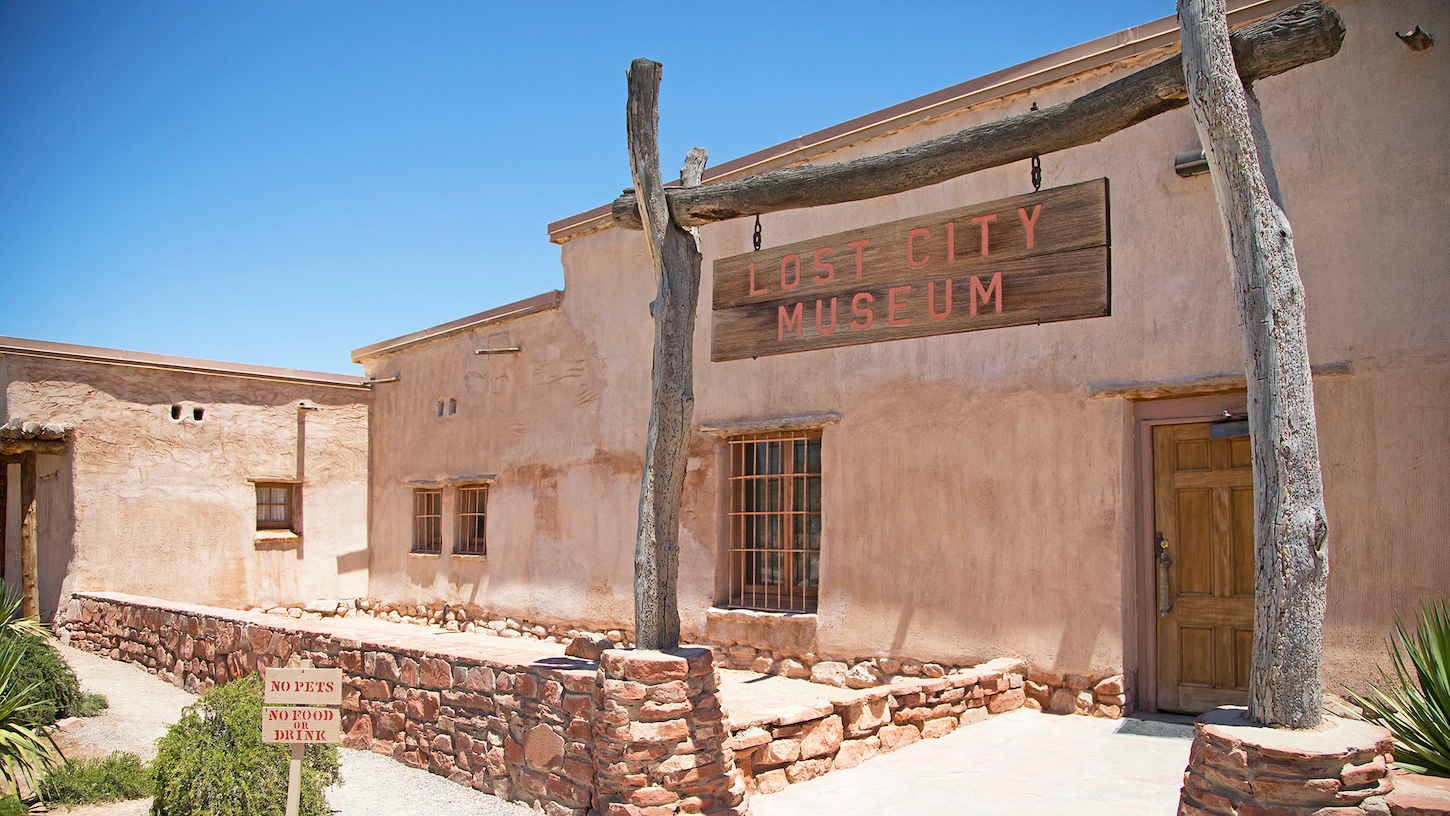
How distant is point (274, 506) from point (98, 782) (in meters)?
8.43

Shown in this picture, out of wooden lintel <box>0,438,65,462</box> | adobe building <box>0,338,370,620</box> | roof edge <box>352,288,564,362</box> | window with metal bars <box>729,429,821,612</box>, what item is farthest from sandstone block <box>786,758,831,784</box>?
wooden lintel <box>0,438,65,462</box>

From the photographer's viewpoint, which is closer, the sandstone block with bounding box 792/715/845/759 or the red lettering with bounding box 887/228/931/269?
the red lettering with bounding box 887/228/931/269

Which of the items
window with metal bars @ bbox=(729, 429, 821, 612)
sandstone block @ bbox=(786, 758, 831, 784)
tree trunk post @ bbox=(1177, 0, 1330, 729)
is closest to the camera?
tree trunk post @ bbox=(1177, 0, 1330, 729)

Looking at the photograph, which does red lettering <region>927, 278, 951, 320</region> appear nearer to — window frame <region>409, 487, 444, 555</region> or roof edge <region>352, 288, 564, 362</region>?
roof edge <region>352, 288, 564, 362</region>

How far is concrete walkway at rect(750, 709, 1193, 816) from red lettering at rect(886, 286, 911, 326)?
8.09 ft

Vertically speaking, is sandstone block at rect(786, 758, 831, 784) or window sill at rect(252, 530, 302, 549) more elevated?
window sill at rect(252, 530, 302, 549)

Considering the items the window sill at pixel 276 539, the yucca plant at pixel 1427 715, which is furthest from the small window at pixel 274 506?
the yucca plant at pixel 1427 715

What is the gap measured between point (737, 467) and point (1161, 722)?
439 centimetres

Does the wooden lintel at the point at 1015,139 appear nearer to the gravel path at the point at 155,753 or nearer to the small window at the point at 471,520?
the gravel path at the point at 155,753

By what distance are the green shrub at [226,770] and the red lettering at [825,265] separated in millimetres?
3818

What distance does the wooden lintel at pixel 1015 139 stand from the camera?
3.57 metres

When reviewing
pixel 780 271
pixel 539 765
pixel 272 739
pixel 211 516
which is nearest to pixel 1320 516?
pixel 780 271

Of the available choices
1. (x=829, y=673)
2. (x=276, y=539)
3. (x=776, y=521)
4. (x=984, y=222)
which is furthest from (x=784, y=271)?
(x=276, y=539)

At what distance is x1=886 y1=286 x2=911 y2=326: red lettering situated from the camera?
15.2 feet
